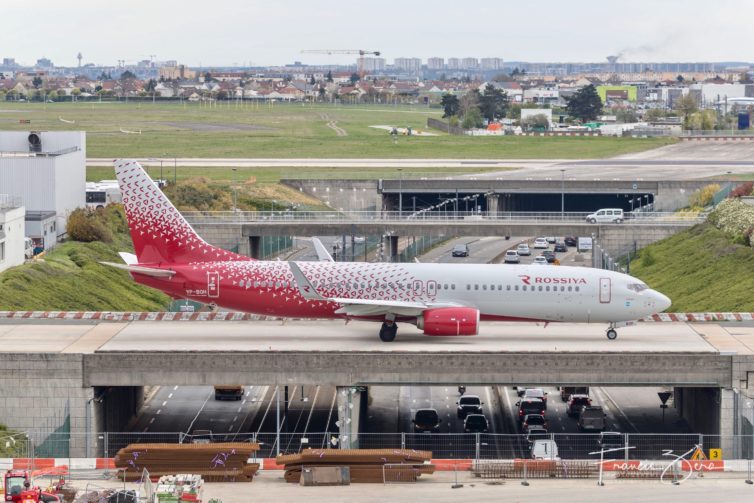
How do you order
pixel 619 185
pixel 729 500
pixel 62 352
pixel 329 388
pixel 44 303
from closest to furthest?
1. pixel 729 500
2. pixel 62 352
3. pixel 329 388
4. pixel 44 303
5. pixel 619 185

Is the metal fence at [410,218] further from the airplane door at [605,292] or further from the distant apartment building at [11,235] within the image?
the airplane door at [605,292]

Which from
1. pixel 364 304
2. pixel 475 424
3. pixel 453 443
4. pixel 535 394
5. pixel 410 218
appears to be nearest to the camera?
pixel 453 443

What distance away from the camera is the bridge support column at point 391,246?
141 metres

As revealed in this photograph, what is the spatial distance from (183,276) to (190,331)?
4380mm

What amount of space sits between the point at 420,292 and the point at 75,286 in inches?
1749

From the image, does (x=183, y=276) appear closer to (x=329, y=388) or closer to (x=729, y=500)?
(x=329, y=388)

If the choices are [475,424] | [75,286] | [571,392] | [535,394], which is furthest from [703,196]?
[475,424]

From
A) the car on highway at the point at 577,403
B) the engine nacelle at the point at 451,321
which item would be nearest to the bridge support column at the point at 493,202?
the car on highway at the point at 577,403

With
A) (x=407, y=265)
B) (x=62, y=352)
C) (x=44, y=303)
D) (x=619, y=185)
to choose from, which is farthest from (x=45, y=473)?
(x=619, y=185)

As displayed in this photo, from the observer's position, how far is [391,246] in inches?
5576

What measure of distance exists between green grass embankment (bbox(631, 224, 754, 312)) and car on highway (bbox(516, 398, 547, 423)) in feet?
102

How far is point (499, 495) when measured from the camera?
199ft

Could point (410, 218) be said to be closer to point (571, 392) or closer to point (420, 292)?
point (571, 392)

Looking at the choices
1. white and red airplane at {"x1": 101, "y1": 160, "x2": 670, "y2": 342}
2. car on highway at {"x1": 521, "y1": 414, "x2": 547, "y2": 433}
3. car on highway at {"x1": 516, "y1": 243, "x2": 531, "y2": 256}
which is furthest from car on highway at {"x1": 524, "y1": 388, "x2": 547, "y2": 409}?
car on highway at {"x1": 516, "y1": 243, "x2": 531, "y2": 256}
